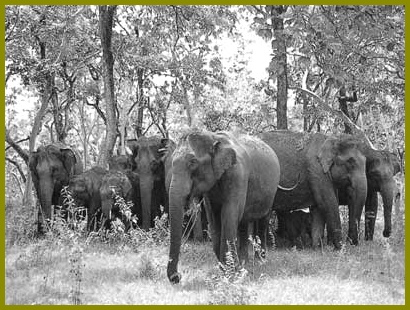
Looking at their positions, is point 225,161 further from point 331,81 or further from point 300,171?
point 300,171

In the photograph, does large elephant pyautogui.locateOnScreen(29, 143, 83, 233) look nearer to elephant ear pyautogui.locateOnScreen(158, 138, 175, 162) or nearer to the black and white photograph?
the black and white photograph

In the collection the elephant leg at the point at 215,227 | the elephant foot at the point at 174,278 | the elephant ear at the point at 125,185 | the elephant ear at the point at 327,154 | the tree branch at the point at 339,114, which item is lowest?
the elephant foot at the point at 174,278

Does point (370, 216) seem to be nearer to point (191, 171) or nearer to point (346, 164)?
point (346, 164)

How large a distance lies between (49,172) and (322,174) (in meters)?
5.83

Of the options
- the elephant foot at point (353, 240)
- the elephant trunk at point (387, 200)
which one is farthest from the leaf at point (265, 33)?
the elephant trunk at point (387, 200)

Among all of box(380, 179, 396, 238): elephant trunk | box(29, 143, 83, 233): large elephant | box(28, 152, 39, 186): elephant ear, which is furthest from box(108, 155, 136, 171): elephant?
box(380, 179, 396, 238): elephant trunk

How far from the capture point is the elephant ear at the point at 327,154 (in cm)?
1246

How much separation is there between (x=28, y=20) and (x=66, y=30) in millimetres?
1830

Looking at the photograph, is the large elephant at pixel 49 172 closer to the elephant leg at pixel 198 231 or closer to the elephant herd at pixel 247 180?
the elephant herd at pixel 247 180

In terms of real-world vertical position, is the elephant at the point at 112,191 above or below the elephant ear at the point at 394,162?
below

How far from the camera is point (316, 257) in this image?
35.1 feet

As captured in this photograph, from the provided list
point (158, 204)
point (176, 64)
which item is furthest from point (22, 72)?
point (158, 204)

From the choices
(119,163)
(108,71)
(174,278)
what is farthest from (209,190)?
(108,71)

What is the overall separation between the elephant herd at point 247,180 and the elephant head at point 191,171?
0.05 ft
